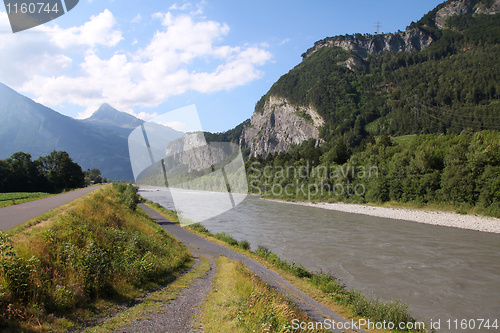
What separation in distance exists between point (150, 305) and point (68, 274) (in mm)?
2337

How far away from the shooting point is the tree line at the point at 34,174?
170 ft

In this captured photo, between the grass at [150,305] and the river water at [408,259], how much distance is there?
8664mm

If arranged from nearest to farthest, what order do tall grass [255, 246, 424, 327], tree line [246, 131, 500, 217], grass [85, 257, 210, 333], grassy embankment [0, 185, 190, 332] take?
grassy embankment [0, 185, 190, 332] < grass [85, 257, 210, 333] < tall grass [255, 246, 424, 327] < tree line [246, 131, 500, 217]

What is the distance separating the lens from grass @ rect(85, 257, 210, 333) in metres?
6.27

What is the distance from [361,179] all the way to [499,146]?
25.4 metres

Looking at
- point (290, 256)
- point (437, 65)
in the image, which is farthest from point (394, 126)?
point (290, 256)

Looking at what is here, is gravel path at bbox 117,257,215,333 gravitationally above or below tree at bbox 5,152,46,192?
below

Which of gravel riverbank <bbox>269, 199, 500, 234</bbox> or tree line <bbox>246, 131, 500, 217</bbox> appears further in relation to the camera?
tree line <bbox>246, 131, 500, 217</bbox>

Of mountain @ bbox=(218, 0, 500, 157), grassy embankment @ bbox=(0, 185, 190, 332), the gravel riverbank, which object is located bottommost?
the gravel riverbank

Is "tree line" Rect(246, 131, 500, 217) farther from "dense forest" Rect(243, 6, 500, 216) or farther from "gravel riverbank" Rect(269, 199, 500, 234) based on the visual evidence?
"gravel riverbank" Rect(269, 199, 500, 234)

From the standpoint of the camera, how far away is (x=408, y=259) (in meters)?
20.0

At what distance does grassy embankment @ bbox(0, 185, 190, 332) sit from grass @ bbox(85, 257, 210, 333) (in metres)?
0.41

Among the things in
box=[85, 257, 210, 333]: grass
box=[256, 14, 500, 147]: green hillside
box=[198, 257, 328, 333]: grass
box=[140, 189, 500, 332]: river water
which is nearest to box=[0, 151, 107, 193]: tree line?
box=[140, 189, 500, 332]: river water

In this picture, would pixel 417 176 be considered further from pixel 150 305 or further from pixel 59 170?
pixel 59 170
